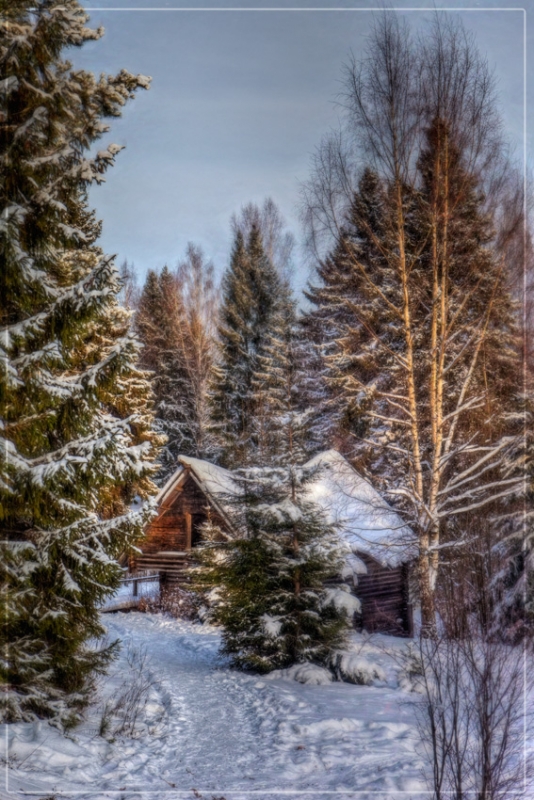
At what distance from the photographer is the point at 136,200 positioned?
1363 cm

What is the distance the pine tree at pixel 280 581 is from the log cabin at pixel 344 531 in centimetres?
62

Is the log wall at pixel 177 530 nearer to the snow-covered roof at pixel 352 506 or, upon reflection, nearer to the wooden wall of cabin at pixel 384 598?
the snow-covered roof at pixel 352 506

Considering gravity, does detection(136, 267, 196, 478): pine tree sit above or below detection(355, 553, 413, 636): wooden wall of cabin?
above

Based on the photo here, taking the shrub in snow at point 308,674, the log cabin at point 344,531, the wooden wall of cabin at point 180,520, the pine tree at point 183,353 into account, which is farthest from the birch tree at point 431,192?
the pine tree at point 183,353

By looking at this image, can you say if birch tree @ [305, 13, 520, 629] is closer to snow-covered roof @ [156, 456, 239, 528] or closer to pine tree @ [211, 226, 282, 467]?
snow-covered roof @ [156, 456, 239, 528]

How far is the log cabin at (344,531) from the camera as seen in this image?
45.4 feet

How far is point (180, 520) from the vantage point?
19578 millimetres

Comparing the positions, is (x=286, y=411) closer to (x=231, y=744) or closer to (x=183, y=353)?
(x=231, y=744)

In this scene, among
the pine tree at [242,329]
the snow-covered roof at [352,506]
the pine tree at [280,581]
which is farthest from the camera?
the pine tree at [242,329]

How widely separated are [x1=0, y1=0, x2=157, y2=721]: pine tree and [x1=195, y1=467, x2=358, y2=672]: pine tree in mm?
4387

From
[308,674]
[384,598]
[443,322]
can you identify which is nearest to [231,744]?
[308,674]

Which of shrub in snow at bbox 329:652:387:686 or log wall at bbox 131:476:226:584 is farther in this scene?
log wall at bbox 131:476:226:584

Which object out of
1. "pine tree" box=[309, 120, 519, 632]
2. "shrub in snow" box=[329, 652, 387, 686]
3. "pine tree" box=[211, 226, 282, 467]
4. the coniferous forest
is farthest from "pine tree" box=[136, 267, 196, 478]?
"shrub in snow" box=[329, 652, 387, 686]

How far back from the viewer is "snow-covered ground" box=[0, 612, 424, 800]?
16.7ft
